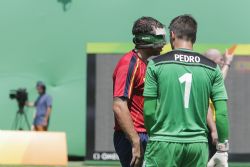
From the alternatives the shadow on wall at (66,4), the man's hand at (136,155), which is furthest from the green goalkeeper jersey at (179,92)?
the shadow on wall at (66,4)

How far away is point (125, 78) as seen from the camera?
261 inches

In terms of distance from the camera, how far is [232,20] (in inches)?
787

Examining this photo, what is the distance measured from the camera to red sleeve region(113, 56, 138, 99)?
21.6ft

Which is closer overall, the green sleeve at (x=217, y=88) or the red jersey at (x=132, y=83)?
the green sleeve at (x=217, y=88)

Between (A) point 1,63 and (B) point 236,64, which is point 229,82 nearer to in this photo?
(B) point 236,64

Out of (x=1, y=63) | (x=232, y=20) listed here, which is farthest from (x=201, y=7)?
(x=1, y=63)

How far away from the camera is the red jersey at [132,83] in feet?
21.7

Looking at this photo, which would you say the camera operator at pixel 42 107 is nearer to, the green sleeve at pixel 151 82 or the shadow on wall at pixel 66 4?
the shadow on wall at pixel 66 4

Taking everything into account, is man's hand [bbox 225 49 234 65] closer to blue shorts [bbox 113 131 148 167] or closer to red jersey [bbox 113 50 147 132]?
blue shorts [bbox 113 131 148 167]

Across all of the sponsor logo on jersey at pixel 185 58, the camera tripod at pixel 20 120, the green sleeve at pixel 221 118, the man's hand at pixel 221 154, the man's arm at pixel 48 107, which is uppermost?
the sponsor logo on jersey at pixel 185 58

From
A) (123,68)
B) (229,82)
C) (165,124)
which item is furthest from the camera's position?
(229,82)

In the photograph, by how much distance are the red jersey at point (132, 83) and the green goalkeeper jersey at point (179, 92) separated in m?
0.64

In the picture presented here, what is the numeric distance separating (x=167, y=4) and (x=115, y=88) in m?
13.6

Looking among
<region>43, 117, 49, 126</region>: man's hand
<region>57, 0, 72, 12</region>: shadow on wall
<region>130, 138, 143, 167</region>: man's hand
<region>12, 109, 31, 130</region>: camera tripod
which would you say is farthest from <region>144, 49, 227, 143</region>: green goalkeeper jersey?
<region>12, 109, 31, 130</region>: camera tripod
